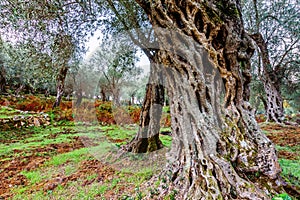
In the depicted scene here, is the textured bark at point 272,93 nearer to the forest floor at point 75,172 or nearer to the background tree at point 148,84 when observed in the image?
the forest floor at point 75,172

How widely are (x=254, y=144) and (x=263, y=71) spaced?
11.9m

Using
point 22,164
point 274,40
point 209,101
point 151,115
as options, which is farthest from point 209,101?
point 274,40

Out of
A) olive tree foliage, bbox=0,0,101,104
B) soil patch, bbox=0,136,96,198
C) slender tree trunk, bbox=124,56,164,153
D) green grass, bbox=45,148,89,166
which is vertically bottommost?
soil patch, bbox=0,136,96,198

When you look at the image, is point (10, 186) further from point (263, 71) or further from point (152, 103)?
Result: point (263, 71)

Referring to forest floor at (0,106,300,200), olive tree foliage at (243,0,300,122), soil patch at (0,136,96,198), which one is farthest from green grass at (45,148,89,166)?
olive tree foliage at (243,0,300,122)

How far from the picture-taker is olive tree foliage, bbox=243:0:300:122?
10789 millimetres

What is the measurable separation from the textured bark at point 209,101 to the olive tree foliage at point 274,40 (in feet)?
26.0

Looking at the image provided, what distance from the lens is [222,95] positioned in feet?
12.8

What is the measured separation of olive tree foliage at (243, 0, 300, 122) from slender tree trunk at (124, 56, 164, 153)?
751 cm

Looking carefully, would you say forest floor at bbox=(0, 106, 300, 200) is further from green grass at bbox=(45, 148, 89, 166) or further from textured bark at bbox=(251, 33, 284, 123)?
textured bark at bbox=(251, 33, 284, 123)

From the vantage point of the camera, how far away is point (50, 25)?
5918 millimetres

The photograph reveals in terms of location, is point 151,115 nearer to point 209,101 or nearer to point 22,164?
point 209,101

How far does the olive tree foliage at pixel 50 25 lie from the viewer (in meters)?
5.36

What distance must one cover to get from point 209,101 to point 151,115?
7.45ft
